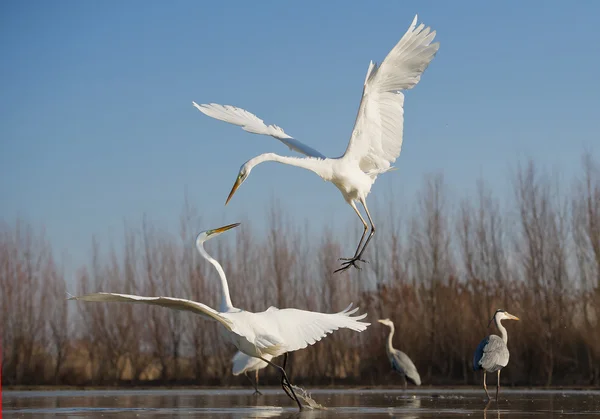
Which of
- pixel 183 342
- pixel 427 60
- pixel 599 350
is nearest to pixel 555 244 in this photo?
pixel 599 350

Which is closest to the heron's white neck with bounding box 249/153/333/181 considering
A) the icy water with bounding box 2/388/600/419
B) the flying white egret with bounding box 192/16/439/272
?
the flying white egret with bounding box 192/16/439/272

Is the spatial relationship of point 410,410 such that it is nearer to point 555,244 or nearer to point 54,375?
point 555,244

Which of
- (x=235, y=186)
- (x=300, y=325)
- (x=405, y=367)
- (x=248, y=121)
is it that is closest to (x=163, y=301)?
(x=300, y=325)

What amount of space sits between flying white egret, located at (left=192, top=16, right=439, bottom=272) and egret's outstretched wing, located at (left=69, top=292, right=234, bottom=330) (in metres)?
1.72

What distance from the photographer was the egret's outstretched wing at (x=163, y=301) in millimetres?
8596

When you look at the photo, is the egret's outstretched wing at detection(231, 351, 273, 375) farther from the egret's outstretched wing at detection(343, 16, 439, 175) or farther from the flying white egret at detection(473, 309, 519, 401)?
the egret's outstretched wing at detection(343, 16, 439, 175)

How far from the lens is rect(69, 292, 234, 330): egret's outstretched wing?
860 centimetres

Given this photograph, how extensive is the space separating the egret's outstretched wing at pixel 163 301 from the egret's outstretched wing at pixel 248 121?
2943 mm

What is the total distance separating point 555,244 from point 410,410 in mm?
12120

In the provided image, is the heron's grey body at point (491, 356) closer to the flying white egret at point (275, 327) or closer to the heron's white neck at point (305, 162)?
the flying white egret at point (275, 327)

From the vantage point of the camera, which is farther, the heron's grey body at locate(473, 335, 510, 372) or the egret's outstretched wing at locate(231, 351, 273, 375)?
the egret's outstretched wing at locate(231, 351, 273, 375)

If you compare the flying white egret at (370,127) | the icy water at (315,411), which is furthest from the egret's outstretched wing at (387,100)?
the icy water at (315,411)

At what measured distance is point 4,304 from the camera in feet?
78.6

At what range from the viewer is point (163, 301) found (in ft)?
30.0
